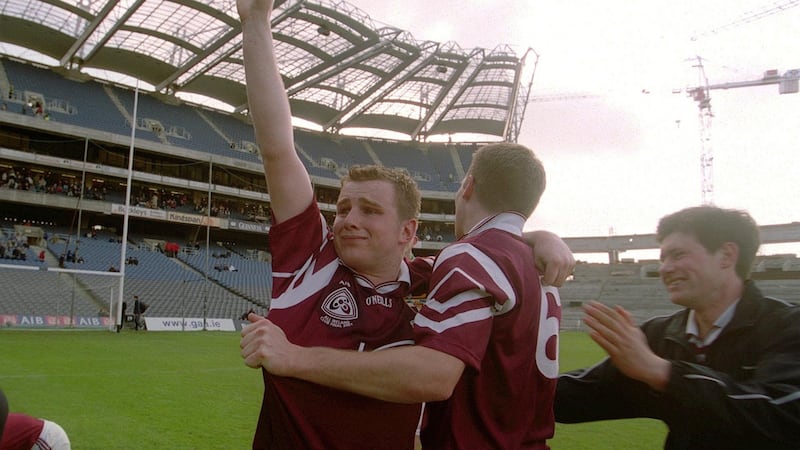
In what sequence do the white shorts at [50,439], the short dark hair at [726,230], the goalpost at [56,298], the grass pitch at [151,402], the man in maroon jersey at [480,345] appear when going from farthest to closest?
the goalpost at [56,298] < the grass pitch at [151,402] < the white shorts at [50,439] < the short dark hair at [726,230] < the man in maroon jersey at [480,345]

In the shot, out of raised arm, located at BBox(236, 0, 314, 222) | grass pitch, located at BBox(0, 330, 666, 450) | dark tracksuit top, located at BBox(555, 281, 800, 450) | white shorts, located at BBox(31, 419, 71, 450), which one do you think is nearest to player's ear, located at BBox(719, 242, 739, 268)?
dark tracksuit top, located at BBox(555, 281, 800, 450)

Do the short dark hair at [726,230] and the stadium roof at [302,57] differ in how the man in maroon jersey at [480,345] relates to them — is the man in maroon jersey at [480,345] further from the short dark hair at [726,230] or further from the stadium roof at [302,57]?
the stadium roof at [302,57]

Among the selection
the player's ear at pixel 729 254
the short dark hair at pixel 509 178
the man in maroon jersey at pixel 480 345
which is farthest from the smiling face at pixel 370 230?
the player's ear at pixel 729 254

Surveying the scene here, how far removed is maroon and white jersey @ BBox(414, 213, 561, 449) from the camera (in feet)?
6.17

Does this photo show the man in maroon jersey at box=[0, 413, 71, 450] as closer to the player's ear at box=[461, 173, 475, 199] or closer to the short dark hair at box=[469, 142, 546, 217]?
the player's ear at box=[461, 173, 475, 199]

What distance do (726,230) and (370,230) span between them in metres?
1.69

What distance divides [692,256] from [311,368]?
6.22ft

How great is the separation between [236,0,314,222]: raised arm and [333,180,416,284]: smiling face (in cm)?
18

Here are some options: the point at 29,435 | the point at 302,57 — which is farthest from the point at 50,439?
the point at 302,57

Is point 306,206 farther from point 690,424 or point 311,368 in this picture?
point 690,424

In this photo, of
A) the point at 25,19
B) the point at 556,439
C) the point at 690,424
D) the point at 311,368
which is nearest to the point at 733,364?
the point at 690,424

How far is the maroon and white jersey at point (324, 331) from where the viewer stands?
2.14 meters

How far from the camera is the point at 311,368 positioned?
74.9 inches

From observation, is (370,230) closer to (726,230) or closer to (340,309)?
(340,309)
